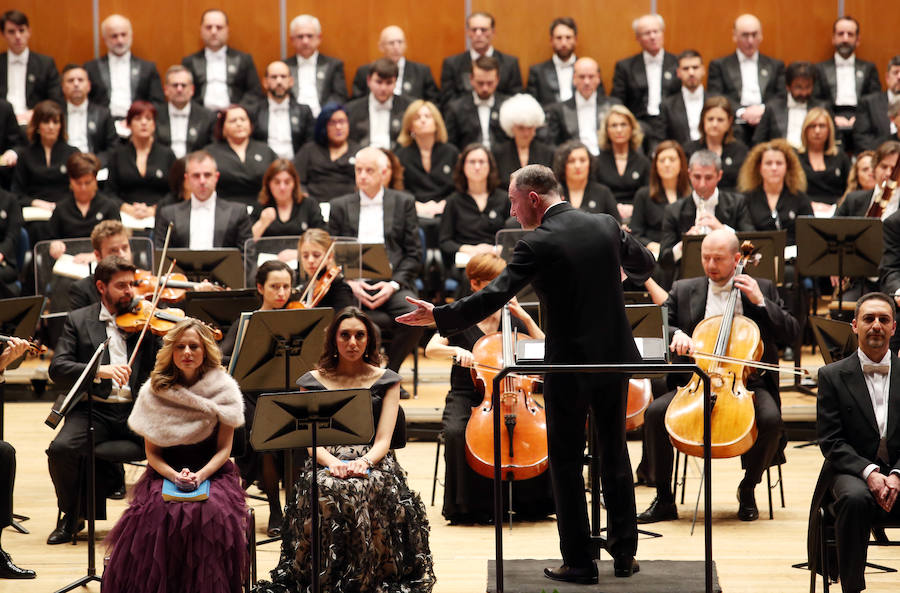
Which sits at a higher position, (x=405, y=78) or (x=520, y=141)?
(x=405, y=78)

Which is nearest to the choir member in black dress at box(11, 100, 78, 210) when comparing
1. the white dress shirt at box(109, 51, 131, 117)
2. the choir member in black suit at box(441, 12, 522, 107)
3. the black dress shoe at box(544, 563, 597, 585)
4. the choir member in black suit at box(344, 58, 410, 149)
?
the white dress shirt at box(109, 51, 131, 117)

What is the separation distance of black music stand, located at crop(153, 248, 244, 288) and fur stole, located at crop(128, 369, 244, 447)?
172cm

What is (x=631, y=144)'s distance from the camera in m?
7.20

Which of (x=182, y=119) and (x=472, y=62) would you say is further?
(x=472, y=62)

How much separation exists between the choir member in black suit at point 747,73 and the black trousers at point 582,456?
5099 mm

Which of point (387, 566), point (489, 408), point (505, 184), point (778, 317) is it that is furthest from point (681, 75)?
point (387, 566)

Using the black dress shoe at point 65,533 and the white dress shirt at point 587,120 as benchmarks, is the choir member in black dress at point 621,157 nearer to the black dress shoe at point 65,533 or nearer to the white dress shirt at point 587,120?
the white dress shirt at point 587,120

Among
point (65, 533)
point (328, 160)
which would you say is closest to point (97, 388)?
point (65, 533)

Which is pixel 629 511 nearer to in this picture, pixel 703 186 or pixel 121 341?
pixel 121 341

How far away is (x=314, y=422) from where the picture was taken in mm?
3549

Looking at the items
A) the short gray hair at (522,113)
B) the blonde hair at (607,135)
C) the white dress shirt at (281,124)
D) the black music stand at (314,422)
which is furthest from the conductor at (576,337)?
the white dress shirt at (281,124)

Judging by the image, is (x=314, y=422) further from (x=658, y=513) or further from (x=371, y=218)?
(x=371, y=218)

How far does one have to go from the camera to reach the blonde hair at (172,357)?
154 inches

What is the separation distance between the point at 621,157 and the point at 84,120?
11.1 ft
